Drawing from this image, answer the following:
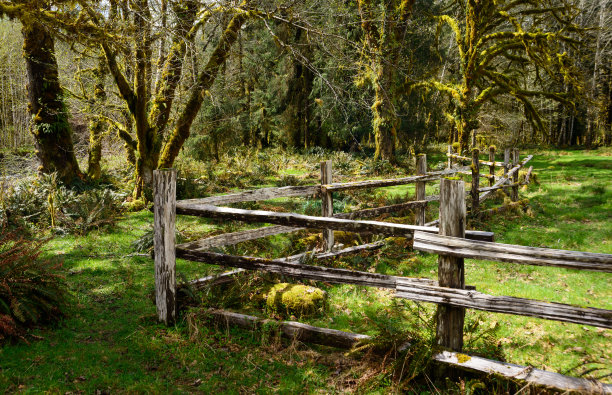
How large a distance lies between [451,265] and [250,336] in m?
2.43

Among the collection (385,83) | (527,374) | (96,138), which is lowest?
(527,374)

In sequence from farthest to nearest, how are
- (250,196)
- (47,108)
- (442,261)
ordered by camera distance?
(47,108), (250,196), (442,261)

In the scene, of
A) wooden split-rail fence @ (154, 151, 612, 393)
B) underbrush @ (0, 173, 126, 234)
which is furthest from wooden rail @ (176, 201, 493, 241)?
underbrush @ (0, 173, 126, 234)

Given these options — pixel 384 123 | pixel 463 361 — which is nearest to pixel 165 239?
pixel 463 361

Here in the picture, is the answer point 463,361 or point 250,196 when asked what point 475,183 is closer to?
point 250,196

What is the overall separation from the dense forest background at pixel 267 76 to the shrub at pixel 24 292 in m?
4.47

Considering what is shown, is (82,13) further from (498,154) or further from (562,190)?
(498,154)

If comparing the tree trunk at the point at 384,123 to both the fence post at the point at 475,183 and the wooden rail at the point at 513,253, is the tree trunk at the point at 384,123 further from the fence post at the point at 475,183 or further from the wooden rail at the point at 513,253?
the wooden rail at the point at 513,253

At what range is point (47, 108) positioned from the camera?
1024 centimetres

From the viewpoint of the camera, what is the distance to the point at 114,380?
3580 mm

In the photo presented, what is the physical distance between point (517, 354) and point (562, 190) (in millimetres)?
12909

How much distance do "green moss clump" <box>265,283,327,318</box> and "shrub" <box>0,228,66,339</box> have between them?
2.57m

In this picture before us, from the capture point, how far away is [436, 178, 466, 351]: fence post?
10.7ft

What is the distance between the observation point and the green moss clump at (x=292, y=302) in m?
5.14
